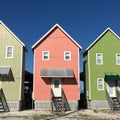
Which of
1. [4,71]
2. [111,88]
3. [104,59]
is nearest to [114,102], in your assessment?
[111,88]

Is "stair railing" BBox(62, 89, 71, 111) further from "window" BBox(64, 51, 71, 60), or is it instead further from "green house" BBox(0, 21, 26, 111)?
"green house" BBox(0, 21, 26, 111)

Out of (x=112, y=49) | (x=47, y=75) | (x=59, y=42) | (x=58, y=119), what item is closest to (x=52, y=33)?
(x=59, y=42)

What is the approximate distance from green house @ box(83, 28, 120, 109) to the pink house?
186 cm

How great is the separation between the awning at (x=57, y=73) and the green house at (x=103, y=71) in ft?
9.69

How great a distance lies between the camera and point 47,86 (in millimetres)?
28641

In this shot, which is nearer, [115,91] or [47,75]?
[47,75]

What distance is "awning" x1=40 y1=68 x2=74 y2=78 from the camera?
1099 inches

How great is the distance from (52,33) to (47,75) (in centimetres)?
547

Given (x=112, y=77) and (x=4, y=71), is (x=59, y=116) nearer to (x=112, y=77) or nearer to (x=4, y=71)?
(x=4, y=71)

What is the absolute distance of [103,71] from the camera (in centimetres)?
3008

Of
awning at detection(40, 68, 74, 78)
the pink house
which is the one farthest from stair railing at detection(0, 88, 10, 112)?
awning at detection(40, 68, 74, 78)

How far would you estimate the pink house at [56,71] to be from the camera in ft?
92.4

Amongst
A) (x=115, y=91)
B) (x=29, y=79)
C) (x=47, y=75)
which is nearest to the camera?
(x=47, y=75)

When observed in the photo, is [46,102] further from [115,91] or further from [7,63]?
[115,91]
